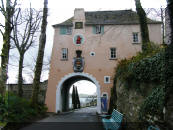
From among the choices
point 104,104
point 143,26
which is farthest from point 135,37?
point 143,26

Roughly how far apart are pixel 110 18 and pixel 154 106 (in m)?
18.1

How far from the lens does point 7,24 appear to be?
35.3ft

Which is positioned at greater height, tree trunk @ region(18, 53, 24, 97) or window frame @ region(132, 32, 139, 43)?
window frame @ region(132, 32, 139, 43)

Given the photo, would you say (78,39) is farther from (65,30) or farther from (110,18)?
(110,18)

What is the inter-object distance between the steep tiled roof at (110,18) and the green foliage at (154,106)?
15740 mm

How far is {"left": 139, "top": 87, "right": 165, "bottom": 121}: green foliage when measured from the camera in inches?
174

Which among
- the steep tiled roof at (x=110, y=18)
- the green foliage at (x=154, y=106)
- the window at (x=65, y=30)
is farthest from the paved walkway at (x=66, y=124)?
the steep tiled roof at (x=110, y=18)

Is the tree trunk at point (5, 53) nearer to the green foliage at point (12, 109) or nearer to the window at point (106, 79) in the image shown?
the green foliage at point (12, 109)

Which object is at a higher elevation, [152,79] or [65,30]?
[65,30]

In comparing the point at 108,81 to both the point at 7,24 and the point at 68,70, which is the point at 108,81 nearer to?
the point at 68,70

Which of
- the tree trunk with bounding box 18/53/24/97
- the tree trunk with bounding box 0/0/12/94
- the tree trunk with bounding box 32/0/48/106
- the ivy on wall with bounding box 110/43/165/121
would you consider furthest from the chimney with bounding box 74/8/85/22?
the ivy on wall with bounding box 110/43/165/121

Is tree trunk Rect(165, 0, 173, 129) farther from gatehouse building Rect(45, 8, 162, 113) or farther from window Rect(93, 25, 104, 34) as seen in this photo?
window Rect(93, 25, 104, 34)

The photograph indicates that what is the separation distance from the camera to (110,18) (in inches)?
854

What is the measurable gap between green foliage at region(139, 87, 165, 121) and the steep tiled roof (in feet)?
51.6
